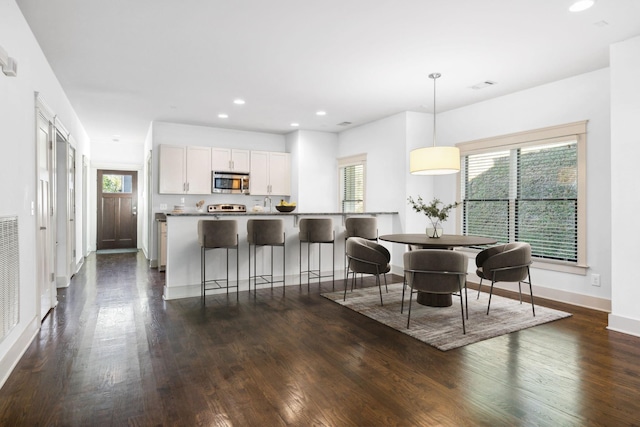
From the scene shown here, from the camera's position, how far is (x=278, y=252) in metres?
5.40

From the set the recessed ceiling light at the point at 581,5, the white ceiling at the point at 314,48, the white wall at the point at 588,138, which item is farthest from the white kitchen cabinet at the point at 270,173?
the recessed ceiling light at the point at 581,5

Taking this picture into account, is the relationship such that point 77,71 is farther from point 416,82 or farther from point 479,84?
point 479,84

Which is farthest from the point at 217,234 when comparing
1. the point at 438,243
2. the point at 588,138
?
the point at 588,138

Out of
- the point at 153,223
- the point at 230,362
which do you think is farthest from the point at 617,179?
the point at 153,223

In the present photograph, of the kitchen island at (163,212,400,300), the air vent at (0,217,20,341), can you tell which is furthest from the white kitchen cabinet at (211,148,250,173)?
the air vent at (0,217,20,341)

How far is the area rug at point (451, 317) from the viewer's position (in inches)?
130

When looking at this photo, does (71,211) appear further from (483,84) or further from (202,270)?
(483,84)

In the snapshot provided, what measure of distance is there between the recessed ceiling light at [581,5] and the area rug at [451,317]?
2.70m

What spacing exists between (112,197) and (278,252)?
6130mm

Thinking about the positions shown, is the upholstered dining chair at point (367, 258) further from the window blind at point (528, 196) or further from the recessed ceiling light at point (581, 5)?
the recessed ceiling light at point (581, 5)

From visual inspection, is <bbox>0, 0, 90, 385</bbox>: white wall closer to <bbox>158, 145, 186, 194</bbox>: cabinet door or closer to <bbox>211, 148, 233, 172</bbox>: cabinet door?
<bbox>158, 145, 186, 194</bbox>: cabinet door

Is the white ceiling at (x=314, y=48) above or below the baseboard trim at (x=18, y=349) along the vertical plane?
above

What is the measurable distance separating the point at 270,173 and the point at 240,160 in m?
0.66

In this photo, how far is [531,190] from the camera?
488 cm
